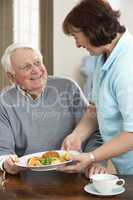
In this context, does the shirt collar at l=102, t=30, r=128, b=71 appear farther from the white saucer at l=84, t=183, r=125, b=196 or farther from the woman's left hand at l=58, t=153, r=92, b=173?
the white saucer at l=84, t=183, r=125, b=196

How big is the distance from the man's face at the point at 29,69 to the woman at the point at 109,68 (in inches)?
15.8

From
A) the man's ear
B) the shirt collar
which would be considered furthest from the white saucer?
the man's ear

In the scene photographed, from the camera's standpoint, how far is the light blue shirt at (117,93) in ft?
5.00

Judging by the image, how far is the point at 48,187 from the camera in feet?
5.03

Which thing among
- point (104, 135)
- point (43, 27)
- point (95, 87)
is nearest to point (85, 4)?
point (95, 87)

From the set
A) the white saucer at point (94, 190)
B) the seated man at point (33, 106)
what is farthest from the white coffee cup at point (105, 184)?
the seated man at point (33, 106)

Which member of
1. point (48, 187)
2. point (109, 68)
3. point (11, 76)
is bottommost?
point (48, 187)

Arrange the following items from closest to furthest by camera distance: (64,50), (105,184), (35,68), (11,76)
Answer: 1. (105,184)
2. (35,68)
3. (11,76)
4. (64,50)

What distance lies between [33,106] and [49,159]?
1.56 ft

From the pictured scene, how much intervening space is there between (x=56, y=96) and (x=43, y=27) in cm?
196

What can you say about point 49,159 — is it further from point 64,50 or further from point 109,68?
point 64,50

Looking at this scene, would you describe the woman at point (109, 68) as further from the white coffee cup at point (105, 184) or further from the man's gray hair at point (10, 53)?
the man's gray hair at point (10, 53)

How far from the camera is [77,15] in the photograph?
154 centimetres

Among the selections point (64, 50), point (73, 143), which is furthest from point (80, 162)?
point (64, 50)
